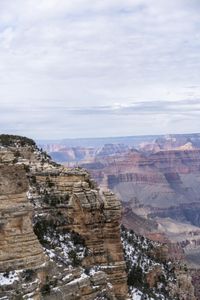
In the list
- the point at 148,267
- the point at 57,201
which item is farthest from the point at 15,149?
the point at 148,267

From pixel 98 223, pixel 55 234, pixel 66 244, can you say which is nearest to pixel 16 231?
pixel 66 244

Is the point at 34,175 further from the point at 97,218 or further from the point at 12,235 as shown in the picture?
the point at 12,235

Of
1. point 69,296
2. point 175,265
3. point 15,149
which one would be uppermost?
point 15,149

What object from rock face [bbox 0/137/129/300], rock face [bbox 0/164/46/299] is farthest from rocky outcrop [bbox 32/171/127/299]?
rock face [bbox 0/164/46/299]

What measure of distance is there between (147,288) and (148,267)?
2921 mm

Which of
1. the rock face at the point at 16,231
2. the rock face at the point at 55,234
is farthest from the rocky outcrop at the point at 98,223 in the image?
the rock face at the point at 16,231

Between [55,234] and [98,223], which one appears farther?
[98,223]

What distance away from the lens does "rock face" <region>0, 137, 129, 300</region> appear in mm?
27266

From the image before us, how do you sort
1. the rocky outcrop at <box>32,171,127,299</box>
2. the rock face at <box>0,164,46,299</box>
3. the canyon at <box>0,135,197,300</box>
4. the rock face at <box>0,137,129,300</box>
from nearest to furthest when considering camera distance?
the rock face at <box>0,164,46,299</box> < the rock face at <box>0,137,129,300</box> < the canyon at <box>0,135,197,300</box> < the rocky outcrop at <box>32,171,127,299</box>

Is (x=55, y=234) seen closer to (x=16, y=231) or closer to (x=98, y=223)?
(x=98, y=223)

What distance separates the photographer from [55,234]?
129 ft

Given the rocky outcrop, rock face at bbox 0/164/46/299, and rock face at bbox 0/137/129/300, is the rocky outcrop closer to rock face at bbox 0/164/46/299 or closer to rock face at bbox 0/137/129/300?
rock face at bbox 0/137/129/300

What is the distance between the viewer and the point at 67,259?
3488 cm

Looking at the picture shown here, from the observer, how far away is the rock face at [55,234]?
89.5 ft
